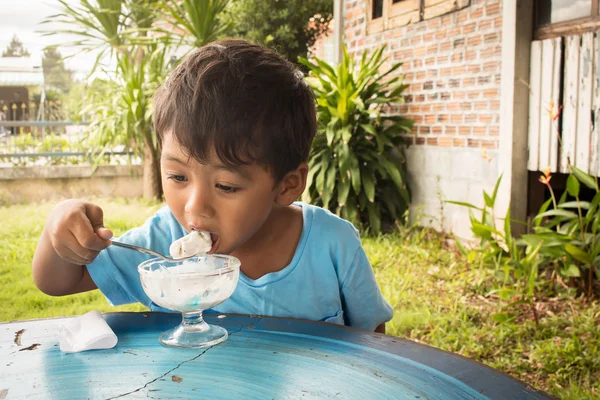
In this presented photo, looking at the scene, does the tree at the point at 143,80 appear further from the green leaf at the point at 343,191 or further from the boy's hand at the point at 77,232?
the boy's hand at the point at 77,232

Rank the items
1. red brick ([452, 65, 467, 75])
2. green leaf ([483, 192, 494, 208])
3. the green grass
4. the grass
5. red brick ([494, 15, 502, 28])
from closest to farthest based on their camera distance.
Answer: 1. the grass
2. the green grass
3. green leaf ([483, 192, 494, 208])
4. red brick ([494, 15, 502, 28])
5. red brick ([452, 65, 467, 75])

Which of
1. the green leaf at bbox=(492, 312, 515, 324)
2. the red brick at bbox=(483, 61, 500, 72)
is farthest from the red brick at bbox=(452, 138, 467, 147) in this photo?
the green leaf at bbox=(492, 312, 515, 324)

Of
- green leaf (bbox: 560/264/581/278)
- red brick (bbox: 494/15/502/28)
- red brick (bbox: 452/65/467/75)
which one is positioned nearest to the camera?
green leaf (bbox: 560/264/581/278)

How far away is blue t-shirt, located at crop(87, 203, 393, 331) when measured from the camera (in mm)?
1235

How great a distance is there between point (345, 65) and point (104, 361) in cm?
418

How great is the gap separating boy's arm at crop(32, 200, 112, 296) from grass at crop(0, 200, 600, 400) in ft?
6.02

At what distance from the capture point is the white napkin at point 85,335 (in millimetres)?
841

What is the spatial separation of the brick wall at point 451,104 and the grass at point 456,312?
0.37 metres

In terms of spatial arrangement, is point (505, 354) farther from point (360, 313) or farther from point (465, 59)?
point (465, 59)

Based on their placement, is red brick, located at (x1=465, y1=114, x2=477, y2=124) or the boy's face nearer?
the boy's face

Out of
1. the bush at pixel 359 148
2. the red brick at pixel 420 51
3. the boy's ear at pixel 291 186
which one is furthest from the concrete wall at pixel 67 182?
the boy's ear at pixel 291 186

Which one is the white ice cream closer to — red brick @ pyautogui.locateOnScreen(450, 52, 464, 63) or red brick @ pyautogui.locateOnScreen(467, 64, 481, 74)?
red brick @ pyautogui.locateOnScreen(467, 64, 481, 74)

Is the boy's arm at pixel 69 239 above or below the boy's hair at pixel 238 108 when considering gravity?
below

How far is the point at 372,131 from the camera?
4.50 m
